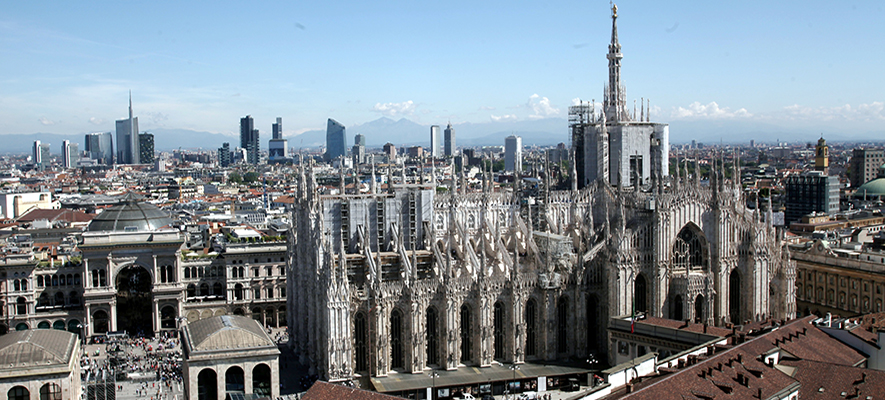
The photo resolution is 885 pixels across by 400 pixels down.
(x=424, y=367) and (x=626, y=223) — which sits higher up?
(x=626, y=223)

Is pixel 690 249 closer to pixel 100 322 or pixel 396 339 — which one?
pixel 396 339

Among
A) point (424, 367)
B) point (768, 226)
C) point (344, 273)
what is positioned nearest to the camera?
point (344, 273)

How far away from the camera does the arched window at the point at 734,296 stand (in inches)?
2704

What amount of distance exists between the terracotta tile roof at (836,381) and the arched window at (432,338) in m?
25.7

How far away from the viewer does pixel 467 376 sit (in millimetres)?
58938

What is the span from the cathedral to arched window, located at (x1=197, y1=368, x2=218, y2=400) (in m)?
7.56

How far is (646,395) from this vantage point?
36906 mm

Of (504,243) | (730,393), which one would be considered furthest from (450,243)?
(730,393)

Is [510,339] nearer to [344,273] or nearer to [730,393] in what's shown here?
[344,273]

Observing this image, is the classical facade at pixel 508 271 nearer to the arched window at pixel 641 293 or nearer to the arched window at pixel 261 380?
the arched window at pixel 641 293

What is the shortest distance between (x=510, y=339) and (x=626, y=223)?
47.0 ft

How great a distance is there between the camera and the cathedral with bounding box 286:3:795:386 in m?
58.6

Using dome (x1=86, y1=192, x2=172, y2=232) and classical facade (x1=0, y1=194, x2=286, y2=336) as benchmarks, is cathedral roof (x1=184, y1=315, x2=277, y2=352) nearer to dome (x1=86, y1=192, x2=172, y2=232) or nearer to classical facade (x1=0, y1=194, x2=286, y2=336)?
classical facade (x1=0, y1=194, x2=286, y2=336)

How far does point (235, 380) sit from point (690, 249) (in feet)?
124
